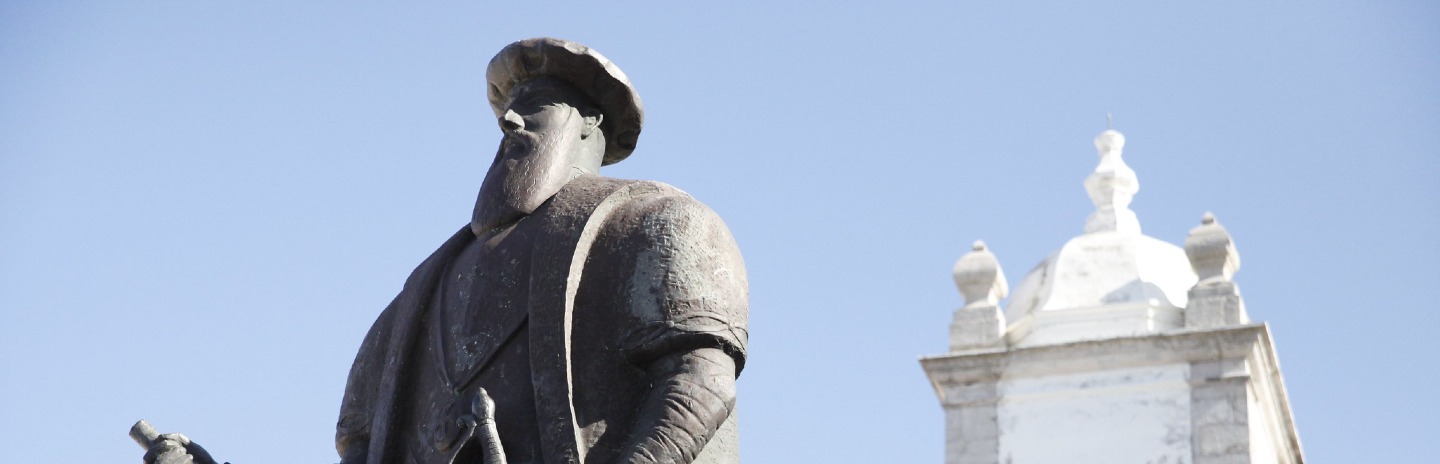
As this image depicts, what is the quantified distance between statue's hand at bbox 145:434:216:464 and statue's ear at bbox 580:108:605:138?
1147mm

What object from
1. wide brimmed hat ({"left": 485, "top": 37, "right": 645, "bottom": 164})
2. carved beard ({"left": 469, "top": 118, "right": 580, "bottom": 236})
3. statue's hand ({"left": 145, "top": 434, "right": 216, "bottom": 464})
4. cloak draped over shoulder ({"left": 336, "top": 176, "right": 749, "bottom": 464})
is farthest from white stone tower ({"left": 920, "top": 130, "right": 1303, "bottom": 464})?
statue's hand ({"left": 145, "top": 434, "right": 216, "bottom": 464})

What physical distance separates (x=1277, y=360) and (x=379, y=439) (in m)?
19.4

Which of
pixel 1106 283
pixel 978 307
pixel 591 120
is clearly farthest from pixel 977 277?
pixel 591 120

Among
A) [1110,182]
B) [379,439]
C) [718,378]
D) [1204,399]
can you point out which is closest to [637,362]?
[718,378]

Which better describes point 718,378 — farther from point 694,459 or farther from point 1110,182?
point 1110,182

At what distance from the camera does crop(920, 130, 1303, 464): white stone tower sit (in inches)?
935

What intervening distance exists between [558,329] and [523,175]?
0.53m

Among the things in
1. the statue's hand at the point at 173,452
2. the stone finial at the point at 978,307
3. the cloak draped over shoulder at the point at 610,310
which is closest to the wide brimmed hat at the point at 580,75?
the cloak draped over shoulder at the point at 610,310

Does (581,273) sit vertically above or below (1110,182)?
below

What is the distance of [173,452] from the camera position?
19.3 feet

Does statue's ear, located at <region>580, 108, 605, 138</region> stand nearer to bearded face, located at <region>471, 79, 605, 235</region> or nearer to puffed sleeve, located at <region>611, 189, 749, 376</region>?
bearded face, located at <region>471, 79, 605, 235</region>

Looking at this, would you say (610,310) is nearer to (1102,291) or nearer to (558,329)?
(558,329)

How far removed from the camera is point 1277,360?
80.1ft

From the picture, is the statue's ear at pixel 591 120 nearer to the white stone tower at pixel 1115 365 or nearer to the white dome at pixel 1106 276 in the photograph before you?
the white stone tower at pixel 1115 365
